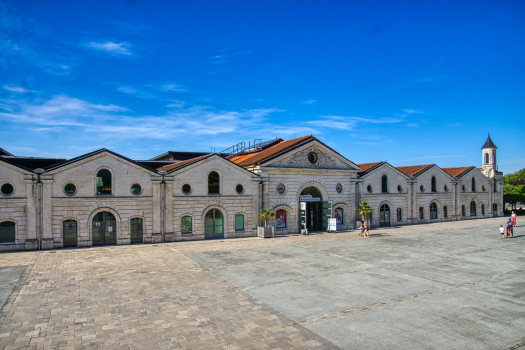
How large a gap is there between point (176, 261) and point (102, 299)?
7106 millimetres

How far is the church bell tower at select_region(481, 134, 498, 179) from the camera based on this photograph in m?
51.2

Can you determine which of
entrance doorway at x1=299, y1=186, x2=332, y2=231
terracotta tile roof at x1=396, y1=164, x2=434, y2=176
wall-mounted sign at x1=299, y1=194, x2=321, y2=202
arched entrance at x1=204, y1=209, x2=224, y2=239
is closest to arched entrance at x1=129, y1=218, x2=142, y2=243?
arched entrance at x1=204, y1=209, x2=224, y2=239

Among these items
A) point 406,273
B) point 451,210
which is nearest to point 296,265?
point 406,273

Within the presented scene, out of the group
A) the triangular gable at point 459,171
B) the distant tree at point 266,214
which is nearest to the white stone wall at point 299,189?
the distant tree at point 266,214

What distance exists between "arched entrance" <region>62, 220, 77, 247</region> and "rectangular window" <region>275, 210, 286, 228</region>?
16.3 m

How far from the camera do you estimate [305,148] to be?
33.6m

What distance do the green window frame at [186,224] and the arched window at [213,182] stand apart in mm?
2793

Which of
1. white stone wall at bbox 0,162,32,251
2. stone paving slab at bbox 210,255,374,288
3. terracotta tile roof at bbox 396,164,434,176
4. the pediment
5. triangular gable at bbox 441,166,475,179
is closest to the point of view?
stone paving slab at bbox 210,255,374,288

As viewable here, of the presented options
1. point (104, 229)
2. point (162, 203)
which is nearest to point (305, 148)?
point (162, 203)

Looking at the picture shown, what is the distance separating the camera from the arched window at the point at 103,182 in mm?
25953

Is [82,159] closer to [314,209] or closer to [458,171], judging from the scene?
[314,209]

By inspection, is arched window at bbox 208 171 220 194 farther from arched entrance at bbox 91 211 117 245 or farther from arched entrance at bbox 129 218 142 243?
arched entrance at bbox 91 211 117 245

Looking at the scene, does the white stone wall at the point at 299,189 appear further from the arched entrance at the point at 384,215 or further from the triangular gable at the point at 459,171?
the triangular gable at the point at 459,171

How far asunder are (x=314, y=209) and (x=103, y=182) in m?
19.3
